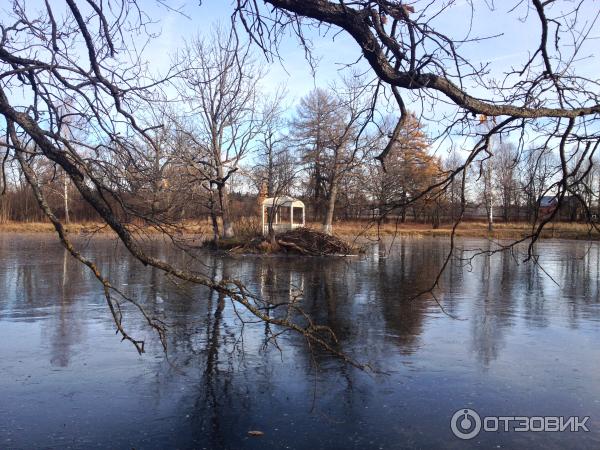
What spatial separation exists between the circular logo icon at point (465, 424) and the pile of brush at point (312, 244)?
19365mm

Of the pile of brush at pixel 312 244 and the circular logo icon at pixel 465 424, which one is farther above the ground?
the pile of brush at pixel 312 244

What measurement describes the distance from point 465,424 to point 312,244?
791 inches

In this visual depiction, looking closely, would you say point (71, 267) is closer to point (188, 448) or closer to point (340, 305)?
point (340, 305)

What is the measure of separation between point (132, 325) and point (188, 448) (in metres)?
5.21

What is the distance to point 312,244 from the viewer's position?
84.2 ft

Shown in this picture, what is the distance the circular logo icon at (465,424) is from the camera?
5.42m

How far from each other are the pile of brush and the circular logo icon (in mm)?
19365

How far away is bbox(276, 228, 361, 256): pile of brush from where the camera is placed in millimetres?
25469

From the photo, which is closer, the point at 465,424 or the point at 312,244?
the point at 465,424

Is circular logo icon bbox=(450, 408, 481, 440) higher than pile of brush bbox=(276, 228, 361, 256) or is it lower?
lower

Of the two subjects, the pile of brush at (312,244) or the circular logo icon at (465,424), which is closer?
the circular logo icon at (465,424)

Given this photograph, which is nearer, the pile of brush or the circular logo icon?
the circular logo icon

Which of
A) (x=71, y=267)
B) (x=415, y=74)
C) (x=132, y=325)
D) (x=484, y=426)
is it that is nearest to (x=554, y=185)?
(x=415, y=74)

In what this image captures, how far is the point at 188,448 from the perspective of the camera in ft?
16.1
